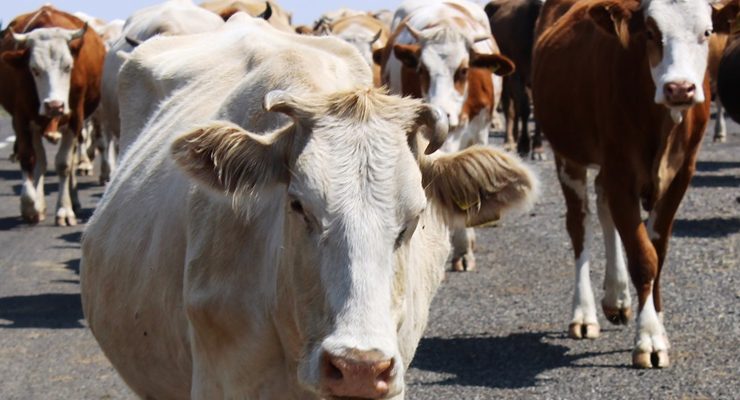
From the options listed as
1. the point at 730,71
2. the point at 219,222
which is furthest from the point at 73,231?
the point at 219,222

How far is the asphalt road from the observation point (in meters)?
7.99

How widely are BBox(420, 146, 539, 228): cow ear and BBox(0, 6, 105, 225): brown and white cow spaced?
11.4 metres

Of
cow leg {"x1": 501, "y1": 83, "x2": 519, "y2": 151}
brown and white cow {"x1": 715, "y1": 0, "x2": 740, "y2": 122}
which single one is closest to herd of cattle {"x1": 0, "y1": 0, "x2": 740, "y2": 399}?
brown and white cow {"x1": 715, "y1": 0, "x2": 740, "y2": 122}

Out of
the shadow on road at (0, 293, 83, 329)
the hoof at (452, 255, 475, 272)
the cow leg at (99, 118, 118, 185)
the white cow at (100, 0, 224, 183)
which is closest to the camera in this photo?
the shadow on road at (0, 293, 83, 329)

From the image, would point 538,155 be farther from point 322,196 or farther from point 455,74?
point 322,196

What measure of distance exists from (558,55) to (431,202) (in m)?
5.46

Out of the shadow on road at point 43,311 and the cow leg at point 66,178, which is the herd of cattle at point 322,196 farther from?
the cow leg at point 66,178

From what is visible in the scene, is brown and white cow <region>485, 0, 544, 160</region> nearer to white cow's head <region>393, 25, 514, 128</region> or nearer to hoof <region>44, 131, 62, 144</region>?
hoof <region>44, 131, 62, 144</region>

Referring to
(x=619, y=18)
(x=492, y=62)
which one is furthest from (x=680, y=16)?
(x=492, y=62)

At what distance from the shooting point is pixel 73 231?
15344mm

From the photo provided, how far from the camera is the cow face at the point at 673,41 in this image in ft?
26.8

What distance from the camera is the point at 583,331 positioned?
367 inches

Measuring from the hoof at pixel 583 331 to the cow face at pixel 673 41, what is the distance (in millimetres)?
1528

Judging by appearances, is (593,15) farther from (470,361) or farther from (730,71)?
(730,71)
